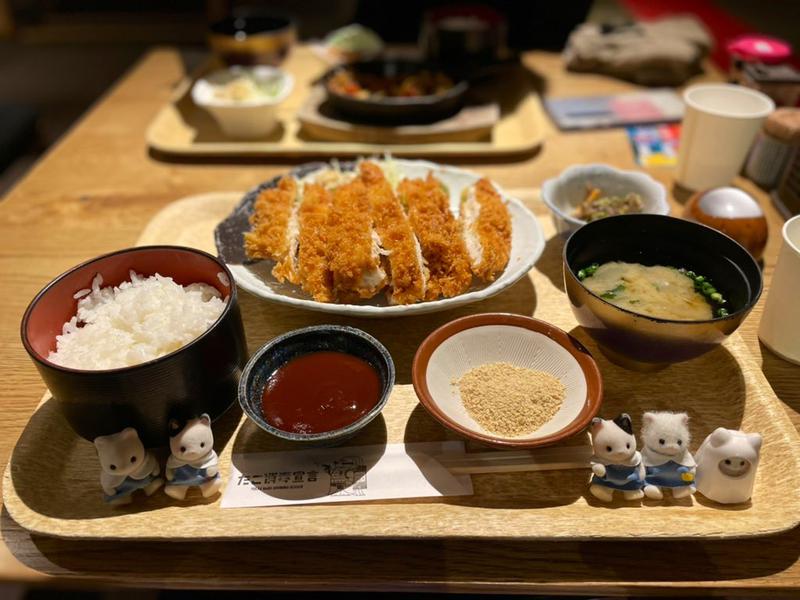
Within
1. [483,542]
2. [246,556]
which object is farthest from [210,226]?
[483,542]

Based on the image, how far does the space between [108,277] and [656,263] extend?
1645mm

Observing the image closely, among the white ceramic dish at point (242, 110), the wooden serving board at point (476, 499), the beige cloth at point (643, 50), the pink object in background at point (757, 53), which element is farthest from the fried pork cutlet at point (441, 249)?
the beige cloth at point (643, 50)

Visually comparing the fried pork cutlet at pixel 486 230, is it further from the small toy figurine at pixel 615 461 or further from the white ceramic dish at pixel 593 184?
the small toy figurine at pixel 615 461

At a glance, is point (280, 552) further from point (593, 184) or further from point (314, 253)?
point (593, 184)

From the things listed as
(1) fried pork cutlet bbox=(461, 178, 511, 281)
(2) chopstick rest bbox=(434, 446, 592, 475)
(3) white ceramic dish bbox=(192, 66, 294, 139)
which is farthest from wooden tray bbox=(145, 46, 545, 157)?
(2) chopstick rest bbox=(434, 446, 592, 475)

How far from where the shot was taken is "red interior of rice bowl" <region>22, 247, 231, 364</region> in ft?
5.06

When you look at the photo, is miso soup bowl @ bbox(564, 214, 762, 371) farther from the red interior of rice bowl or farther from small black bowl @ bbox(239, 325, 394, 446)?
the red interior of rice bowl

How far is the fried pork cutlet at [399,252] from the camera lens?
1.86 meters

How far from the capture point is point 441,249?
1908 millimetres

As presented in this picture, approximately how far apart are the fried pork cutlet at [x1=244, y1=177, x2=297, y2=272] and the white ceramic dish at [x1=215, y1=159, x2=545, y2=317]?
0.15 ft

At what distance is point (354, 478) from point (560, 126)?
2508 mm

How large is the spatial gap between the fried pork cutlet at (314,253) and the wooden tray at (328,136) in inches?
41.1

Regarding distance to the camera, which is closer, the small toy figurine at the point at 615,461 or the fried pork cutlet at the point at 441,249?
the small toy figurine at the point at 615,461

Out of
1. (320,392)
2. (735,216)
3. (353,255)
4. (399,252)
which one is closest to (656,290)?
(735,216)
